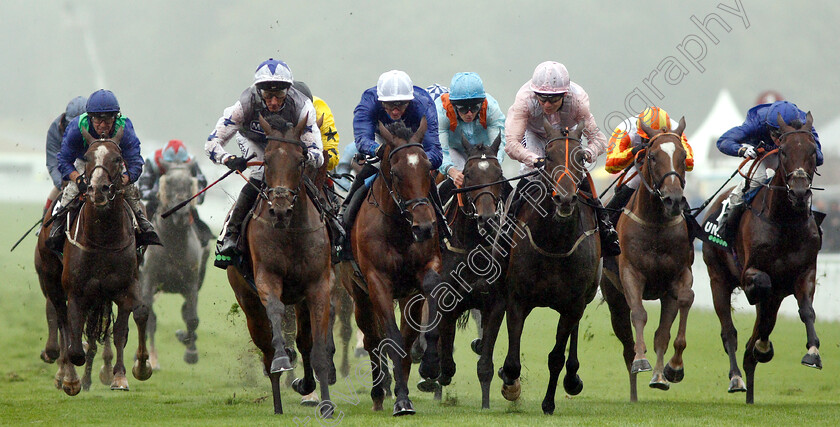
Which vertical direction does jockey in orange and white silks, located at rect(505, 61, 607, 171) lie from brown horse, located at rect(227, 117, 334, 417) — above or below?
above

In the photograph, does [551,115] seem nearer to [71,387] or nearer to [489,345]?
[489,345]

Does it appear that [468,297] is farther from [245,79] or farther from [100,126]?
[245,79]

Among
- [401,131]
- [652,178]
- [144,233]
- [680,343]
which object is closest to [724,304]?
[680,343]

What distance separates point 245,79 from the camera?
4025 cm

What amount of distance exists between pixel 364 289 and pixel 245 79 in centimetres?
3157

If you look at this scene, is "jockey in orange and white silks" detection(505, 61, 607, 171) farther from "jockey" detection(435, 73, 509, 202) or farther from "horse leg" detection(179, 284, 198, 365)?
"horse leg" detection(179, 284, 198, 365)

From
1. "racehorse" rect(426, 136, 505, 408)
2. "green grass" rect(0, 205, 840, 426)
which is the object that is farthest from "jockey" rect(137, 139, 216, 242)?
"racehorse" rect(426, 136, 505, 408)

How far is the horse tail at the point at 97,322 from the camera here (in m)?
10.9

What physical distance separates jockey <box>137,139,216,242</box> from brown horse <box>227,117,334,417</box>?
6.47 meters

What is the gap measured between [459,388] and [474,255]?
405 cm

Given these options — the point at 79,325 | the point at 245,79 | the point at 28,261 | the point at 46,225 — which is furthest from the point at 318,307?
the point at 245,79

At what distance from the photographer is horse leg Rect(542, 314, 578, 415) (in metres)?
9.08

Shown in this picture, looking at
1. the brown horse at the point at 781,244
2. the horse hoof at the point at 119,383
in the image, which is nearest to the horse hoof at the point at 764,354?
the brown horse at the point at 781,244

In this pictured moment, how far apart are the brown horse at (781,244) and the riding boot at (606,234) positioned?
4.90 ft
